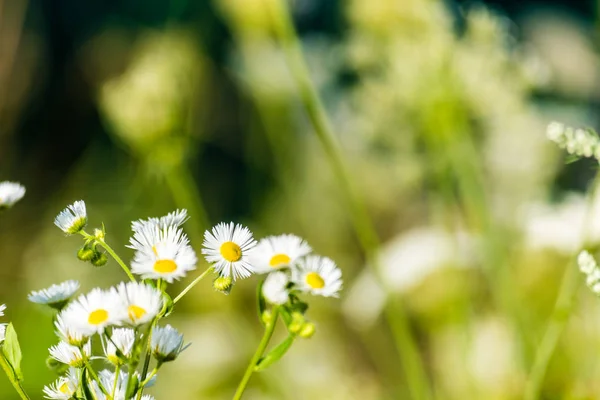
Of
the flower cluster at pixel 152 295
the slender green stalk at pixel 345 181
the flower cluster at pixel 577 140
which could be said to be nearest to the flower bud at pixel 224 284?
the flower cluster at pixel 152 295

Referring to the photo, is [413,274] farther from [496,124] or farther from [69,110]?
[69,110]

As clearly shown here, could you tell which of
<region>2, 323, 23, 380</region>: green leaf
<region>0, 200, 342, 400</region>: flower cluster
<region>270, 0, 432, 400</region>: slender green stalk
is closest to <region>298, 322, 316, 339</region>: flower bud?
<region>0, 200, 342, 400</region>: flower cluster

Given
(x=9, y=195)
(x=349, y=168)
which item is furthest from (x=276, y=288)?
(x=349, y=168)

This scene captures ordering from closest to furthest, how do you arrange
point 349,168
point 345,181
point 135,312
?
point 135,312
point 345,181
point 349,168

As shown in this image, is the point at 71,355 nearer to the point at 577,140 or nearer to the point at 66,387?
the point at 66,387

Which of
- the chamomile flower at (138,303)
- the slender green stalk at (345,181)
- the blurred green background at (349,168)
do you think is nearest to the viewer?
the chamomile flower at (138,303)

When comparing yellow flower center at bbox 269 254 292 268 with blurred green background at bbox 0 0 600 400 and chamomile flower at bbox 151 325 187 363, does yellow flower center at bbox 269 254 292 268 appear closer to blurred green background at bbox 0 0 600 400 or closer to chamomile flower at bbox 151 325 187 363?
chamomile flower at bbox 151 325 187 363

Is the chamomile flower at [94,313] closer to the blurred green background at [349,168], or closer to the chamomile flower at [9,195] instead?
the chamomile flower at [9,195]
